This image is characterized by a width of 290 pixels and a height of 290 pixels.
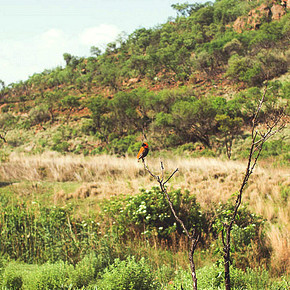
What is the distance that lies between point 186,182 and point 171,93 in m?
29.8

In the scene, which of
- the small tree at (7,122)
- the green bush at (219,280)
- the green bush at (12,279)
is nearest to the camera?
the green bush at (219,280)

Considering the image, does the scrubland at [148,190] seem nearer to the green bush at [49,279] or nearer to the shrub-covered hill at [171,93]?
the green bush at [49,279]

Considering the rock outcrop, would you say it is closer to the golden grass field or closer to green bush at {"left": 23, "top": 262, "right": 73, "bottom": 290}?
the golden grass field

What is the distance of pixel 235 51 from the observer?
4278 cm

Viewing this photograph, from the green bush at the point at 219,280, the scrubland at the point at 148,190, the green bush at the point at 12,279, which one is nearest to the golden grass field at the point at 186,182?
the scrubland at the point at 148,190

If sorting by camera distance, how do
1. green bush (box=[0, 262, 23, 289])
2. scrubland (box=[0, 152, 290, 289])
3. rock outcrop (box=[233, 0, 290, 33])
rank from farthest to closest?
rock outcrop (box=[233, 0, 290, 33]), scrubland (box=[0, 152, 290, 289]), green bush (box=[0, 262, 23, 289])

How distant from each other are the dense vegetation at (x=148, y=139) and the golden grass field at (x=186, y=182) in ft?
0.56

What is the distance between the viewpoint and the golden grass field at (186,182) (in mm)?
5262

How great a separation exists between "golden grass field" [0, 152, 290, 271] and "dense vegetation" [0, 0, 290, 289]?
6.8 inches

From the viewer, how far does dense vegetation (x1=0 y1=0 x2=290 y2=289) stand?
11.6 feet

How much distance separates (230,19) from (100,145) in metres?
50.0

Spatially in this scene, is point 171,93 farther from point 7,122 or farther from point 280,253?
point 280,253

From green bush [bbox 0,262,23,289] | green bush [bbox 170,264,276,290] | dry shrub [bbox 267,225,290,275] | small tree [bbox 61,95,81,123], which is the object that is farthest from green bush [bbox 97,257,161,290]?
small tree [bbox 61,95,81,123]

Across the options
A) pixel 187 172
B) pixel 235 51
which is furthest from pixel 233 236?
pixel 235 51
